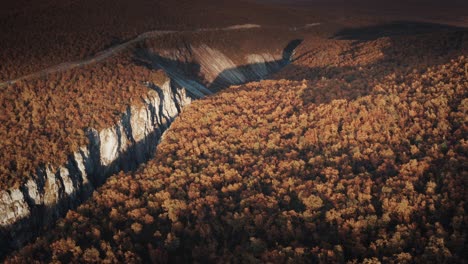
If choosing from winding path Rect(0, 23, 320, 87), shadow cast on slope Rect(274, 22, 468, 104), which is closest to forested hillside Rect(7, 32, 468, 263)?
shadow cast on slope Rect(274, 22, 468, 104)

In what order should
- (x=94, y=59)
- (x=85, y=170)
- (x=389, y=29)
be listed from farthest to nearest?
(x=389, y=29)
(x=94, y=59)
(x=85, y=170)

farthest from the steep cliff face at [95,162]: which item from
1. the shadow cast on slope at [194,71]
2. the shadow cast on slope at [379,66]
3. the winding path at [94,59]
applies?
the shadow cast on slope at [379,66]

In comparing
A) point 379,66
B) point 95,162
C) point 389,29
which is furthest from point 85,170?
point 389,29

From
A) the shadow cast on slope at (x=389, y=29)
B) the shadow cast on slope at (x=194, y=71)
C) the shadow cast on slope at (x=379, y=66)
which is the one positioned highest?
the shadow cast on slope at (x=389, y=29)

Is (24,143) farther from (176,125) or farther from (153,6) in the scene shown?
(153,6)

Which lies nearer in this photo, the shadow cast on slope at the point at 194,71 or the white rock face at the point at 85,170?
the white rock face at the point at 85,170

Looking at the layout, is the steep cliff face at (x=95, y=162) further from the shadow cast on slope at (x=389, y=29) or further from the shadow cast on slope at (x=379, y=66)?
the shadow cast on slope at (x=389, y=29)

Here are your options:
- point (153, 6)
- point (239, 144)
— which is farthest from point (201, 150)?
point (153, 6)

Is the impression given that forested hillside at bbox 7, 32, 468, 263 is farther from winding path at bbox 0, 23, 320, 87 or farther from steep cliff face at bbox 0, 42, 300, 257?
winding path at bbox 0, 23, 320, 87

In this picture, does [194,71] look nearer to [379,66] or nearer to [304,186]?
[379,66]
